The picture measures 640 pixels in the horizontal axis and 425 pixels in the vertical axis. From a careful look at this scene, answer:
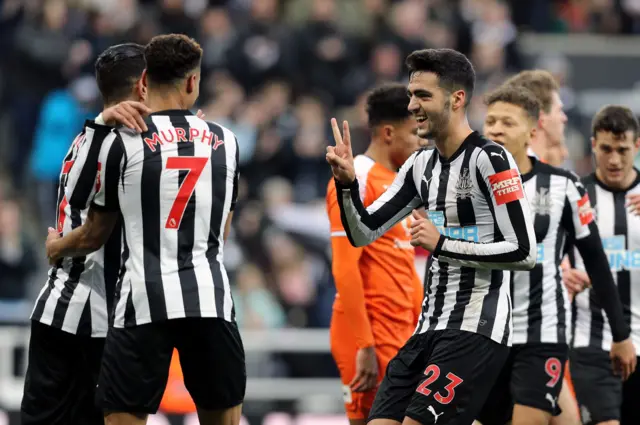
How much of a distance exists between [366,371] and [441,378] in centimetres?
118

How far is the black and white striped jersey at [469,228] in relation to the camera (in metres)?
5.18

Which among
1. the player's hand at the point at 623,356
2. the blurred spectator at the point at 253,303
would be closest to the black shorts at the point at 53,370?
the player's hand at the point at 623,356

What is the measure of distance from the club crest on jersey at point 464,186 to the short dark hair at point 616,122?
2260mm

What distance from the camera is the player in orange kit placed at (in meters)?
6.37

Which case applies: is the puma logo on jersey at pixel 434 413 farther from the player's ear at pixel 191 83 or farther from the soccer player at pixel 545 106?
the soccer player at pixel 545 106

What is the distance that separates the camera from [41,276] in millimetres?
12016

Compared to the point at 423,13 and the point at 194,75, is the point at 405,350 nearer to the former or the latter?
the point at 194,75

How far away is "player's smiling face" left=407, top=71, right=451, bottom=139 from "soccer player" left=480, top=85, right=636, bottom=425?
1.23 metres

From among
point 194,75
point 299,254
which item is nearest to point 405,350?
point 194,75

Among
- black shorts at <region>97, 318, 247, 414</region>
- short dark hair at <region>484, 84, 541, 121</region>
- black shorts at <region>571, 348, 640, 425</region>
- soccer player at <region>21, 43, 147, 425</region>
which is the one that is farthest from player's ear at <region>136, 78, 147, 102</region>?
black shorts at <region>571, 348, 640, 425</region>

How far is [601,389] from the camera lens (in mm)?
7125

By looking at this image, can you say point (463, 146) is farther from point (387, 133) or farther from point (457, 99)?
point (387, 133)

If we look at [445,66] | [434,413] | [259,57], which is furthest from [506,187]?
[259,57]

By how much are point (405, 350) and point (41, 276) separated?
7.36m
